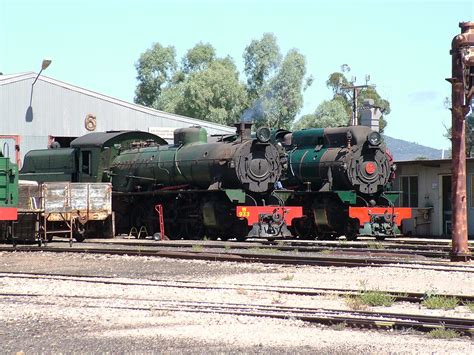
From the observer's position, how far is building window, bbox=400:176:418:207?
32062 mm

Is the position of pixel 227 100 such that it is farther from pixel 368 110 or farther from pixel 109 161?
pixel 109 161

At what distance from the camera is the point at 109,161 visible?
28094 mm

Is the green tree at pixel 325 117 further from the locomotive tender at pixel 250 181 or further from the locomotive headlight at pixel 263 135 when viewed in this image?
the locomotive headlight at pixel 263 135

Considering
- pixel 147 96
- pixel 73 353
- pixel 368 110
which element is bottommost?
pixel 73 353

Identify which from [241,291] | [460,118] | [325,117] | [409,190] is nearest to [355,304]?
[241,291]

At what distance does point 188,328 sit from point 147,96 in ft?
294

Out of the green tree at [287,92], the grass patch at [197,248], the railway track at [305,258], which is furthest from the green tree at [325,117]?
Result: the railway track at [305,258]

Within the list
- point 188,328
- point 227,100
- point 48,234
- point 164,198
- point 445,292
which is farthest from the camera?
point 227,100

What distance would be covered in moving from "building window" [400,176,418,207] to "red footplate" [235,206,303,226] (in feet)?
26.8

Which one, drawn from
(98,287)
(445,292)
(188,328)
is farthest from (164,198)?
(188,328)

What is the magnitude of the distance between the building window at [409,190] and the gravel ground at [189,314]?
1649 centimetres

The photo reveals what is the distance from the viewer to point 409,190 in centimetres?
3238

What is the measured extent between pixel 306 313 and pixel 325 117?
7107 centimetres

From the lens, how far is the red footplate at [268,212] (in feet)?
78.2
